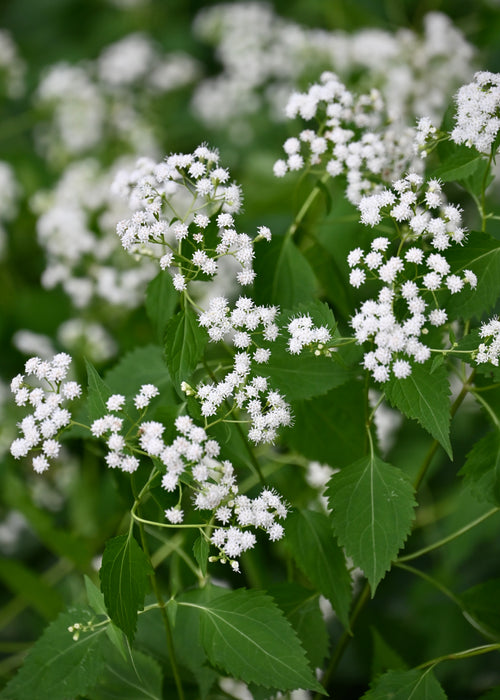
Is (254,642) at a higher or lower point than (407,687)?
higher


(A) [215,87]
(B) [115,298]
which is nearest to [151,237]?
(B) [115,298]

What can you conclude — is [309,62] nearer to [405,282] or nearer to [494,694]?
[405,282]

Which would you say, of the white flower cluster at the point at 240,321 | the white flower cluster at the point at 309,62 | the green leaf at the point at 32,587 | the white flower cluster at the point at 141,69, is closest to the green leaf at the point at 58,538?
the green leaf at the point at 32,587

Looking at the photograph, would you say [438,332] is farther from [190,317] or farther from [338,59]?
[338,59]

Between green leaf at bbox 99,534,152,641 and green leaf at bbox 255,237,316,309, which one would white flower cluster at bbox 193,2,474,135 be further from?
green leaf at bbox 99,534,152,641

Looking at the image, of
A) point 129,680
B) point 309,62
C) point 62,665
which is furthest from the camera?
point 309,62

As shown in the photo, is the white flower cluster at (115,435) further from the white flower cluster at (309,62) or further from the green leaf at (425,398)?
the white flower cluster at (309,62)

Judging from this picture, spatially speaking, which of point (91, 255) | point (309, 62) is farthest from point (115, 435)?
point (309, 62)
